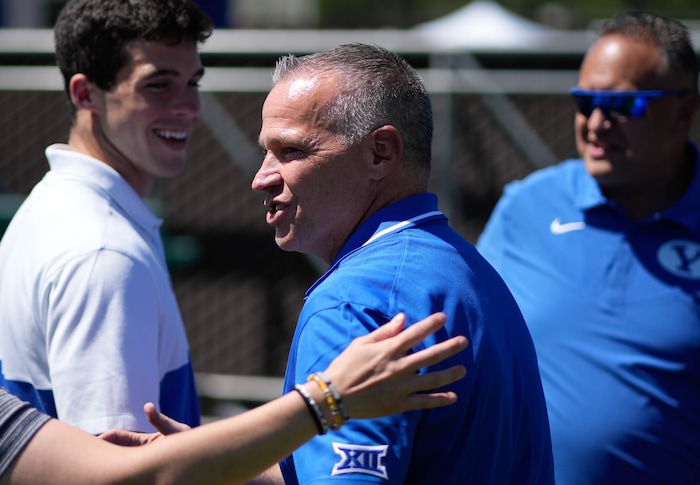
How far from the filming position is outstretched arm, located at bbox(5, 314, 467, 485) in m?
1.74

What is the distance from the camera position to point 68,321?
7.85 ft

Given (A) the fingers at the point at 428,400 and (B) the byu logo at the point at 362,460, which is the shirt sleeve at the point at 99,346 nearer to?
(B) the byu logo at the point at 362,460

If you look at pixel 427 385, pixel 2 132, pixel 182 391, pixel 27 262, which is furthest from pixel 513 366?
pixel 2 132

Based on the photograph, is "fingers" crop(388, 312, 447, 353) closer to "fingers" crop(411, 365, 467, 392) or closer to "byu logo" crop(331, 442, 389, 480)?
"fingers" crop(411, 365, 467, 392)

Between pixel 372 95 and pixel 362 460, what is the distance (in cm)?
78

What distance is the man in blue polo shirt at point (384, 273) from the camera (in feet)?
6.15

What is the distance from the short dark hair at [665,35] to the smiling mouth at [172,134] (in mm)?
1678

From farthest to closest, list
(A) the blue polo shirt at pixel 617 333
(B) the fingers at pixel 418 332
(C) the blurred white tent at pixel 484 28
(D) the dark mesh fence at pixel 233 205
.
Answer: (C) the blurred white tent at pixel 484 28, (D) the dark mesh fence at pixel 233 205, (A) the blue polo shirt at pixel 617 333, (B) the fingers at pixel 418 332

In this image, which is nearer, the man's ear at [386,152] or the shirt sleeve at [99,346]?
the man's ear at [386,152]

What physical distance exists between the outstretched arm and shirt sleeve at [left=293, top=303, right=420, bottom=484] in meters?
0.08

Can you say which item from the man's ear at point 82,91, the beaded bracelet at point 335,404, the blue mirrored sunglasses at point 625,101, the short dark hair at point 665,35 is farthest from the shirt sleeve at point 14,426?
the short dark hair at point 665,35

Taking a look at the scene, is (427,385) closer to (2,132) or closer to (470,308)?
(470,308)

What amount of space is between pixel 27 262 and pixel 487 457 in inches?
53.2

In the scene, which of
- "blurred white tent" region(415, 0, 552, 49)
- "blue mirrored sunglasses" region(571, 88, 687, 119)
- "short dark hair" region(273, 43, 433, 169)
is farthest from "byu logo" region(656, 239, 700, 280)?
"blurred white tent" region(415, 0, 552, 49)
